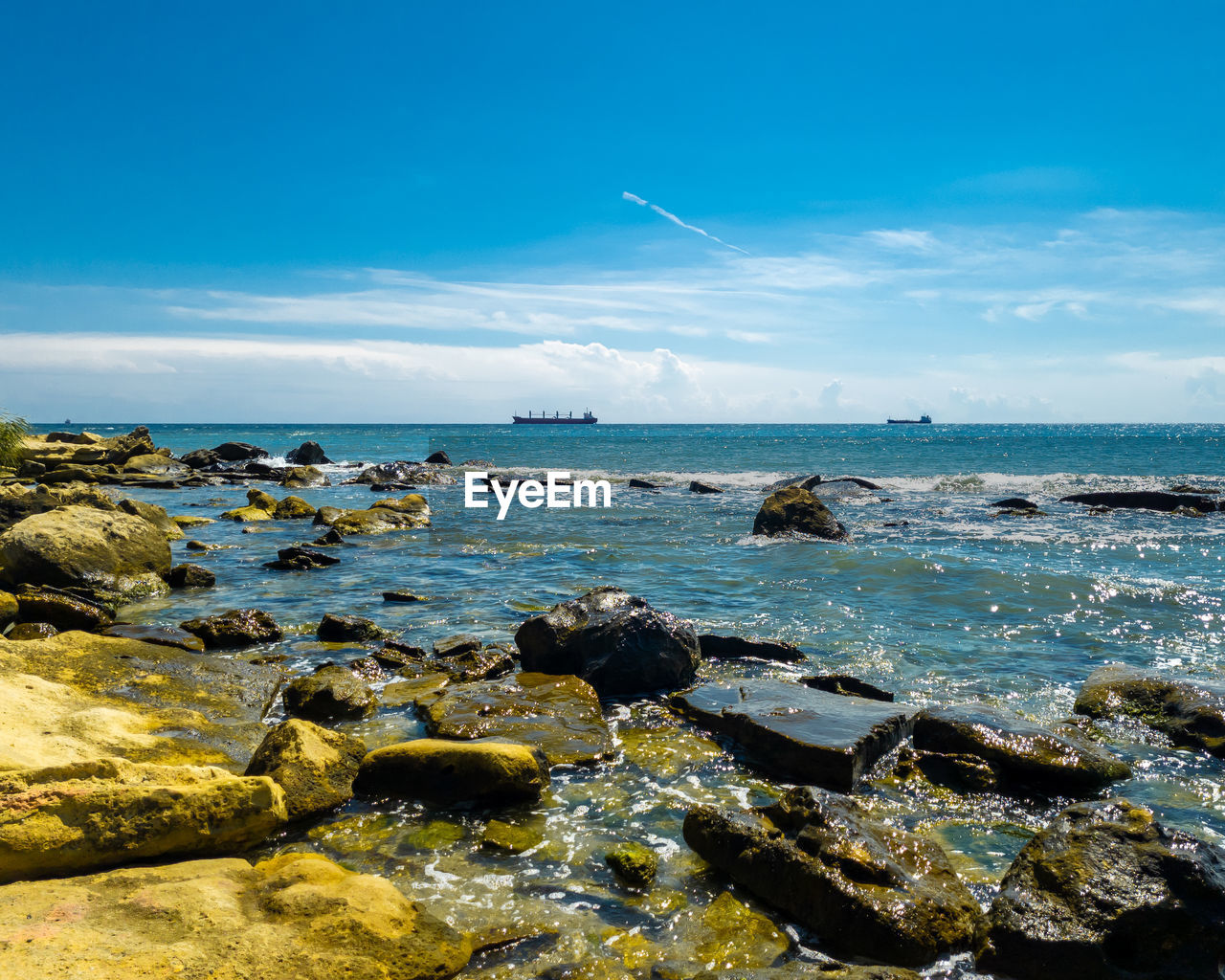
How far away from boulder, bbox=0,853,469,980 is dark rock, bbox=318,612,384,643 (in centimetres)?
614

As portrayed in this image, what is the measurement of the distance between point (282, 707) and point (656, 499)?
2514 centimetres

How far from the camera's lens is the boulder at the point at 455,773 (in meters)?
5.74

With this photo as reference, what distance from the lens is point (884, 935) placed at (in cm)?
409

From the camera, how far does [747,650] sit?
388 inches

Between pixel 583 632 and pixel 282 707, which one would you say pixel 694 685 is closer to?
pixel 583 632

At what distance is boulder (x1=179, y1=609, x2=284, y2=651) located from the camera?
983 centimetres

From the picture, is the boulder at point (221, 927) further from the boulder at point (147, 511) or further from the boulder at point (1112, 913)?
the boulder at point (147, 511)

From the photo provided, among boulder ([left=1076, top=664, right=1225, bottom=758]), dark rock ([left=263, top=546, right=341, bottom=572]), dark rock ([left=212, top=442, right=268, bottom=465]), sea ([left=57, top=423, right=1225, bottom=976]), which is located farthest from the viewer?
dark rock ([left=212, top=442, right=268, bottom=465])

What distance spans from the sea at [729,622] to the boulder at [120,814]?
0.62 meters

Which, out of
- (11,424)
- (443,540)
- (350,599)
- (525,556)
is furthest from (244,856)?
(11,424)

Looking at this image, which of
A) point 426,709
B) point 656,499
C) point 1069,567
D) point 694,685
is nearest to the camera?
point 426,709

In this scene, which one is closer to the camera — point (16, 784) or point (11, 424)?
point (16, 784)

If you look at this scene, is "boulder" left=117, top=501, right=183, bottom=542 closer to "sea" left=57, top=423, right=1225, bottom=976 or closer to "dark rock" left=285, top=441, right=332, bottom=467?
"sea" left=57, top=423, right=1225, bottom=976

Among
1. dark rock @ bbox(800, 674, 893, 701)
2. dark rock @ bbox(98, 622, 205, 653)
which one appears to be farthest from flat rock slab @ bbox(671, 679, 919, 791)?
dark rock @ bbox(98, 622, 205, 653)
